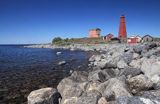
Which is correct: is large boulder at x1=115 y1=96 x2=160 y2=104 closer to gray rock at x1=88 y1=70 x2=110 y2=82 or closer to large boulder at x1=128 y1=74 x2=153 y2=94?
large boulder at x1=128 y1=74 x2=153 y2=94

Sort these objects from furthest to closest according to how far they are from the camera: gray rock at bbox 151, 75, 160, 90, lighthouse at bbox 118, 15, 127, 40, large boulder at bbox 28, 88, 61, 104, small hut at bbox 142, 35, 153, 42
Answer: lighthouse at bbox 118, 15, 127, 40, small hut at bbox 142, 35, 153, 42, gray rock at bbox 151, 75, 160, 90, large boulder at bbox 28, 88, 61, 104

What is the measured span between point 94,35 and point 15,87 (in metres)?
110

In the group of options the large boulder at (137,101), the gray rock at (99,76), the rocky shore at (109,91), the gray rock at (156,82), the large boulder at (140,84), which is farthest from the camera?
the gray rock at (99,76)

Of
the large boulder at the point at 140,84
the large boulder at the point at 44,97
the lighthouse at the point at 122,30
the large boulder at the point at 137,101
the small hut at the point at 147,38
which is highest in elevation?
the lighthouse at the point at 122,30

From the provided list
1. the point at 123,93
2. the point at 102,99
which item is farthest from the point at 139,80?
the point at 102,99

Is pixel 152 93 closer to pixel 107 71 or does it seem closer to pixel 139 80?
pixel 139 80

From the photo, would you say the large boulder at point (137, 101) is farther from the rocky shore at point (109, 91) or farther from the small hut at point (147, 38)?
the small hut at point (147, 38)

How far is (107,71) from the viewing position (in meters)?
15.6

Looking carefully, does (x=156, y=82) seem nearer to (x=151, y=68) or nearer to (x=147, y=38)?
(x=151, y=68)

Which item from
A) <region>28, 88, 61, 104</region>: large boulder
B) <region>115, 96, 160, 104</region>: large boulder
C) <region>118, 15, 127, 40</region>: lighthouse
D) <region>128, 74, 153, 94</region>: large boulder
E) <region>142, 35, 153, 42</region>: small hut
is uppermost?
<region>118, 15, 127, 40</region>: lighthouse

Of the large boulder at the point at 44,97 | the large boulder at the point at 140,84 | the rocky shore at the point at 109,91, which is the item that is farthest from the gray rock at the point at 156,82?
the large boulder at the point at 44,97

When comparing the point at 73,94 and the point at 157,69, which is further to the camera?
the point at 157,69

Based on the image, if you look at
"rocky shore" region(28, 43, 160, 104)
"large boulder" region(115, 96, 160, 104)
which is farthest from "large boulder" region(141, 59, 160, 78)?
"large boulder" region(115, 96, 160, 104)

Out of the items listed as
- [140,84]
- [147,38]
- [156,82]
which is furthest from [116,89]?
[147,38]
